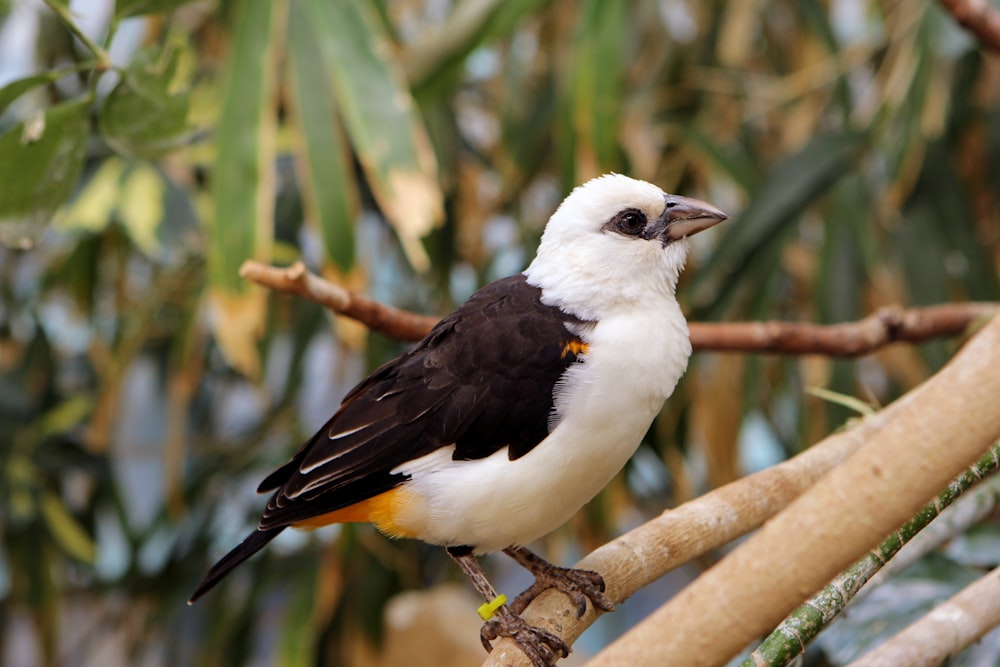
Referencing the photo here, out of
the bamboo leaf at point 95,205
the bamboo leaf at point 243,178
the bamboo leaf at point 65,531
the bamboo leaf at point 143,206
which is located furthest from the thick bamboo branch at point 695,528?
the bamboo leaf at point 65,531

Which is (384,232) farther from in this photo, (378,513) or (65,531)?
Answer: (378,513)

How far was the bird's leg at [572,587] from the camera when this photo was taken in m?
1.07

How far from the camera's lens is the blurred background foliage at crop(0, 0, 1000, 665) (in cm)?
142

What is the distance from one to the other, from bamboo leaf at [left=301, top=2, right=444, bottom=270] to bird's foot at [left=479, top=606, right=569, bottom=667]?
432 millimetres

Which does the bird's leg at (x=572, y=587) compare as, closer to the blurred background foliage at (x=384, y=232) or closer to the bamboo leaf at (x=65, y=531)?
the blurred background foliage at (x=384, y=232)

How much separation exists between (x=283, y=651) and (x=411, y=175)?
125 centimetres

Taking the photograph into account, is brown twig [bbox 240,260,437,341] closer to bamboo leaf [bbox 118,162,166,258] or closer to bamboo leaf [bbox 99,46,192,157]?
bamboo leaf [bbox 99,46,192,157]

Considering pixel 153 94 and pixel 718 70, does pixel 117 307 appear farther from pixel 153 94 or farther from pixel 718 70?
pixel 153 94

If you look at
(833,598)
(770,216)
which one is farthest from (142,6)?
(770,216)

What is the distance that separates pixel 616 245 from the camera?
3.53 feet

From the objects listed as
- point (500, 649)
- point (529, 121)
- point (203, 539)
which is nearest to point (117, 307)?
point (203, 539)

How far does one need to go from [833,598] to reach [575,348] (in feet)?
1.11

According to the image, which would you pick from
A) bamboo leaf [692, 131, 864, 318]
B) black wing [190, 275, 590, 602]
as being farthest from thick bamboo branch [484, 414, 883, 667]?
bamboo leaf [692, 131, 864, 318]

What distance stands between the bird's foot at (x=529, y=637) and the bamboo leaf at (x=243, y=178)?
47 centimetres
